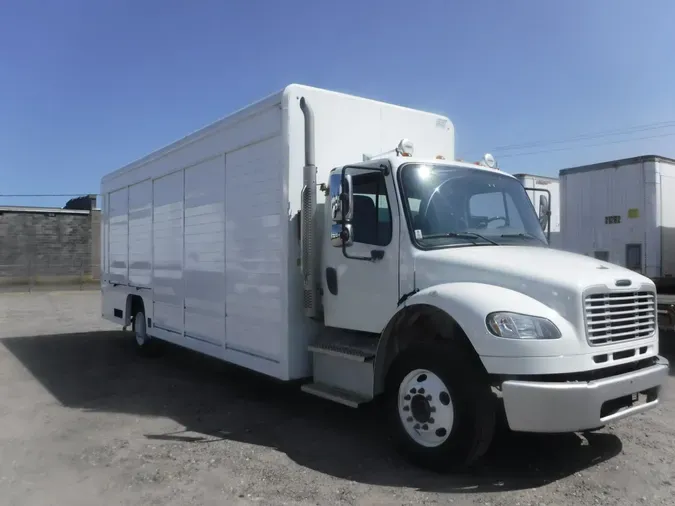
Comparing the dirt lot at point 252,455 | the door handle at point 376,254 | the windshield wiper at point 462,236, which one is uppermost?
the windshield wiper at point 462,236

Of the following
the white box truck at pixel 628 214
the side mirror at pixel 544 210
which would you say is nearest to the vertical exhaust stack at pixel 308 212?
the side mirror at pixel 544 210

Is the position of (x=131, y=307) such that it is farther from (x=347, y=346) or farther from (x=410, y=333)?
(x=410, y=333)

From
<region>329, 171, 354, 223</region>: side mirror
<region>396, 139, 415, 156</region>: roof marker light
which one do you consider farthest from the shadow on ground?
<region>396, 139, 415, 156</region>: roof marker light

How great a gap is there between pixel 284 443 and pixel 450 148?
3896mm

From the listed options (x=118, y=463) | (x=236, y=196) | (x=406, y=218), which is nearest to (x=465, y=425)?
(x=406, y=218)

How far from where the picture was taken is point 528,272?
448 cm

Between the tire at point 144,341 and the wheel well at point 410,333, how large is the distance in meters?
A: 5.93

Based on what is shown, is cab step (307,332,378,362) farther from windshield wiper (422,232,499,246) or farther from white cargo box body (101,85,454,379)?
windshield wiper (422,232,499,246)

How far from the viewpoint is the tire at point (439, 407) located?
14.3ft

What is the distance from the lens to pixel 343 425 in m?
6.13

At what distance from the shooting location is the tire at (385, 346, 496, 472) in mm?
4355

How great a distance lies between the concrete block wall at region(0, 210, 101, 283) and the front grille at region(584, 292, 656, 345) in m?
29.7

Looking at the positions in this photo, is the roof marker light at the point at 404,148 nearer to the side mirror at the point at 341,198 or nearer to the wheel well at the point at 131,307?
the side mirror at the point at 341,198

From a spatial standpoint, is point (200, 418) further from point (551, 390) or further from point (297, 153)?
point (551, 390)
